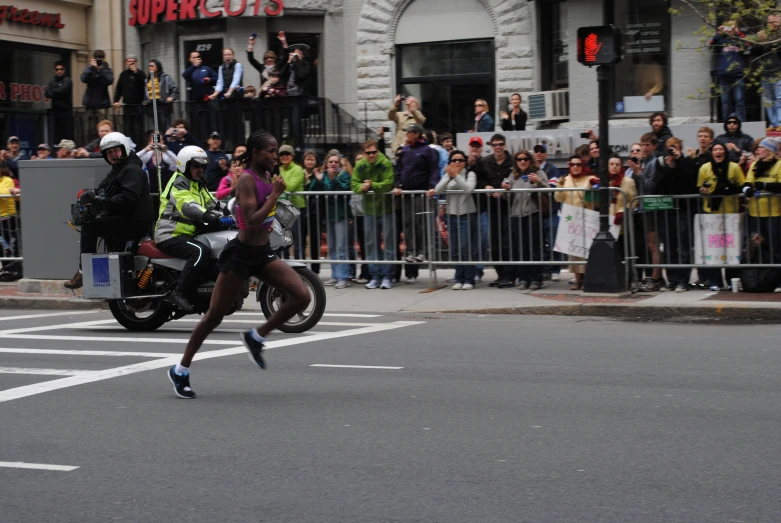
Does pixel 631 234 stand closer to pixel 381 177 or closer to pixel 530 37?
pixel 381 177

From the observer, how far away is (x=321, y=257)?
16750mm

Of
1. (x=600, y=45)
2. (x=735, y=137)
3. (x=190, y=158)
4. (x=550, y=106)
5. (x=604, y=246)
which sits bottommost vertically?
(x=604, y=246)

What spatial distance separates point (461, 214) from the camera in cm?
1584

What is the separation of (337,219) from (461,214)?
5.93ft

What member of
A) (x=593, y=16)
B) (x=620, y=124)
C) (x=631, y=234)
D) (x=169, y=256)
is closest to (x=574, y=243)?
(x=631, y=234)

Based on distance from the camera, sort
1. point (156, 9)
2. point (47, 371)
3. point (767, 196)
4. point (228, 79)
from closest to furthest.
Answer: point (47, 371)
point (767, 196)
point (228, 79)
point (156, 9)

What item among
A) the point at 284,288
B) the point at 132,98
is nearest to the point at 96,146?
the point at 132,98

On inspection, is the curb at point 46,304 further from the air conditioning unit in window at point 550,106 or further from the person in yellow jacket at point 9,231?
the air conditioning unit in window at point 550,106

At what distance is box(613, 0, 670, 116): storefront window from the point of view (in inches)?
874

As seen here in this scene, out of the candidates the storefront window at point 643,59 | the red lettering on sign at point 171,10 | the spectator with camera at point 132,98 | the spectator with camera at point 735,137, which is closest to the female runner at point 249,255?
the spectator with camera at point 735,137

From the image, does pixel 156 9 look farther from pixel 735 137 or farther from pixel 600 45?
pixel 600 45

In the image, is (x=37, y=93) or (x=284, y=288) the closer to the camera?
(x=284, y=288)

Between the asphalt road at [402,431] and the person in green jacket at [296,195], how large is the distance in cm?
517

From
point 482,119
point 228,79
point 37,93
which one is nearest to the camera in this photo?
point 482,119
